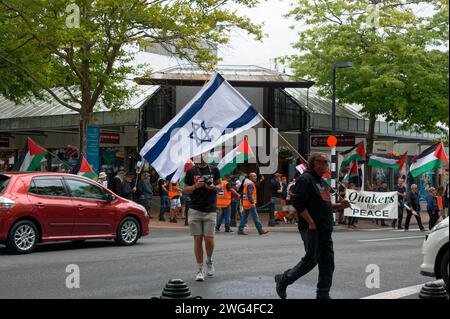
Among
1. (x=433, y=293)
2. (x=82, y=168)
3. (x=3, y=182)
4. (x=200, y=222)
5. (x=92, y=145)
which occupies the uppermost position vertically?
(x=92, y=145)

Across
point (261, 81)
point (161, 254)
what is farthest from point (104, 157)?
point (161, 254)

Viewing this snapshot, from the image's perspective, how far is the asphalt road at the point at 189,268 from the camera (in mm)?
8562

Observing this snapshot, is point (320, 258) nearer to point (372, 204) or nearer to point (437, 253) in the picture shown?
point (437, 253)

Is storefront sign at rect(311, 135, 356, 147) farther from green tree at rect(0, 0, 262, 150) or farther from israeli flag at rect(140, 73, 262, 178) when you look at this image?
Result: israeli flag at rect(140, 73, 262, 178)

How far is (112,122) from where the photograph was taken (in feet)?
93.0

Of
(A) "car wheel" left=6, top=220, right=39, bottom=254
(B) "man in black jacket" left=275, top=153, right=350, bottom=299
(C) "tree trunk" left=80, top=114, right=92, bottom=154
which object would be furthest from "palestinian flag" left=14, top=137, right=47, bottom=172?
(B) "man in black jacket" left=275, top=153, right=350, bottom=299

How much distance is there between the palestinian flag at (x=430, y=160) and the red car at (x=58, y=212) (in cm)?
1179

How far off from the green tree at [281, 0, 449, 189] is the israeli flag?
14.8m

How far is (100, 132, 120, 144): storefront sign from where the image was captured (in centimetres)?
3003

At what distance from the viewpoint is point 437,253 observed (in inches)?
336

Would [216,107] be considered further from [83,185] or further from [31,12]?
[31,12]

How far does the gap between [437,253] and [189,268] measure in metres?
3.95

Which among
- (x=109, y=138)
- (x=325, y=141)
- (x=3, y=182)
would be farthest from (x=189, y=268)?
(x=325, y=141)
